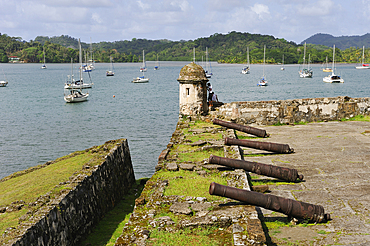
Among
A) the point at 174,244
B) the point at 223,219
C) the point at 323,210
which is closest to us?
the point at 174,244

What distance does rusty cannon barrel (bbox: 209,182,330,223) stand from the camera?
6.26 metres

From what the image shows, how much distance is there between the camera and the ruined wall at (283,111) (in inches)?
592

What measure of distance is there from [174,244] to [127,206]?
6.63m

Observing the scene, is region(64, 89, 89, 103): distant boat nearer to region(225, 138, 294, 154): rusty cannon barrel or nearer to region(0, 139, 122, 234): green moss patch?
region(0, 139, 122, 234): green moss patch

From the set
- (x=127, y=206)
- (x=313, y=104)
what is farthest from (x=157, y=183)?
(x=313, y=104)

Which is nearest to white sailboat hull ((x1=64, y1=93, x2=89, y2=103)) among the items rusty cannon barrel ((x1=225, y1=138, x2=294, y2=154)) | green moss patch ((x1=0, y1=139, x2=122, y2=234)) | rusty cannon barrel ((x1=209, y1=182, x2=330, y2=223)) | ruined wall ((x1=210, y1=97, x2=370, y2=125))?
green moss patch ((x1=0, y1=139, x2=122, y2=234))

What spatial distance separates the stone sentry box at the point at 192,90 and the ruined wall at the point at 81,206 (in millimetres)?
3322

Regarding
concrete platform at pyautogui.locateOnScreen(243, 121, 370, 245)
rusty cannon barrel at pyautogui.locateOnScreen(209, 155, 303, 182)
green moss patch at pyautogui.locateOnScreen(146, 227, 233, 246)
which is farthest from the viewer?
rusty cannon barrel at pyautogui.locateOnScreen(209, 155, 303, 182)

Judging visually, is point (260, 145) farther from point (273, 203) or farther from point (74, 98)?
point (74, 98)

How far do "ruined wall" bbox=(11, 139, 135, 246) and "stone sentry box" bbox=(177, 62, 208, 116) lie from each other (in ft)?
10.9

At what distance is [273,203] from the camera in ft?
20.5

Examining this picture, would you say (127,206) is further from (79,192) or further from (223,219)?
(223,219)

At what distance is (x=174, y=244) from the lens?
5.54 meters

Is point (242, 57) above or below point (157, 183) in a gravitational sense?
above
